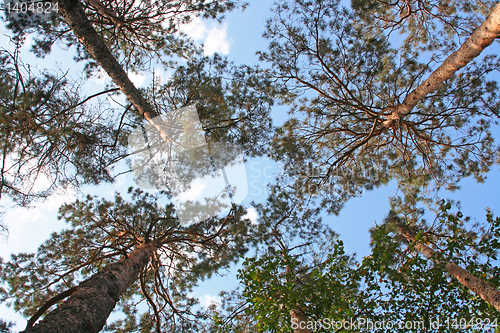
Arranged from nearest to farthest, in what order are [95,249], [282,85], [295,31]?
[95,249], [295,31], [282,85]

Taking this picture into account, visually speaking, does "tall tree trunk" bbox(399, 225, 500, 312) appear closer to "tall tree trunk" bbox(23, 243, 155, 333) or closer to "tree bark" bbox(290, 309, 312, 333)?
"tree bark" bbox(290, 309, 312, 333)

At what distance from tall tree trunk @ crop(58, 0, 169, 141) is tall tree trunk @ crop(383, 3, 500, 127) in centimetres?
522

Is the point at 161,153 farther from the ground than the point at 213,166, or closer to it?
farther from the ground

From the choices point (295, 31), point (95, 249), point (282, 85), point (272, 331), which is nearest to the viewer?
point (272, 331)

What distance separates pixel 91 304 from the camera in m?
2.99

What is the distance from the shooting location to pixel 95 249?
5219 millimetres

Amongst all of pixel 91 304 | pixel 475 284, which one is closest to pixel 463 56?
pixel 475 284

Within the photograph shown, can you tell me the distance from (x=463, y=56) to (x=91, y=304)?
6.27 meters

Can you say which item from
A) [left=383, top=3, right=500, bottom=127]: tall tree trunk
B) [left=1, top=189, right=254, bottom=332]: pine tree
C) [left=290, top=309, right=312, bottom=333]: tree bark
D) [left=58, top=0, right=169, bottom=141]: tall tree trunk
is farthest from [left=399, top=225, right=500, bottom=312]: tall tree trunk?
[left=58, top=0, right=169, bottom=141]: tall tree trunk

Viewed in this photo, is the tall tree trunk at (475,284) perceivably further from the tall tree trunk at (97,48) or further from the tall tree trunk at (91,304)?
the tall tree trunk at (97,48)

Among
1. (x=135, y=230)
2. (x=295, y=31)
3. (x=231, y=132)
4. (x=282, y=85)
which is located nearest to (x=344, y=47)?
(x=295, y=31)

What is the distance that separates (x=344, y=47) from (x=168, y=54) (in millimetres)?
4214

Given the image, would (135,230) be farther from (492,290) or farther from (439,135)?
(439,135)

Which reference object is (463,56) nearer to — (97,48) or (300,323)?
(300,323)
